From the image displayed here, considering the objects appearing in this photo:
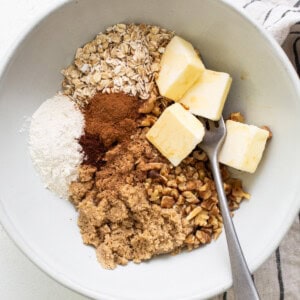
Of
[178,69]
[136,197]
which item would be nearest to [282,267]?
[136,197]

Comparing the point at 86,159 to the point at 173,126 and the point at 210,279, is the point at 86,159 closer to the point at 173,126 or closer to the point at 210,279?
the point at 173,126

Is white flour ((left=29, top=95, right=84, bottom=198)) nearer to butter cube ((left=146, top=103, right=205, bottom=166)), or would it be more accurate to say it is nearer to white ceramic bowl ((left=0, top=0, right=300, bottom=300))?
white ceramic bowl ((left=0, top=0, right=300, bottom=300))

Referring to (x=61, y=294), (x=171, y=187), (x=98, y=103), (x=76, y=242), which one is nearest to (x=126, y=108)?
(x=98, y=103)

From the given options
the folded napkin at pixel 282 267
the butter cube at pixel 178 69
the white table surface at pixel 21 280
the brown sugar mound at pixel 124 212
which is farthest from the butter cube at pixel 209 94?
the white table surface at pixel 21 280

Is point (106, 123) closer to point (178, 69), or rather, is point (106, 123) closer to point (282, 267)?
point (178, 69)

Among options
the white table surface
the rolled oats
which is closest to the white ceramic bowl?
the rolled oats
